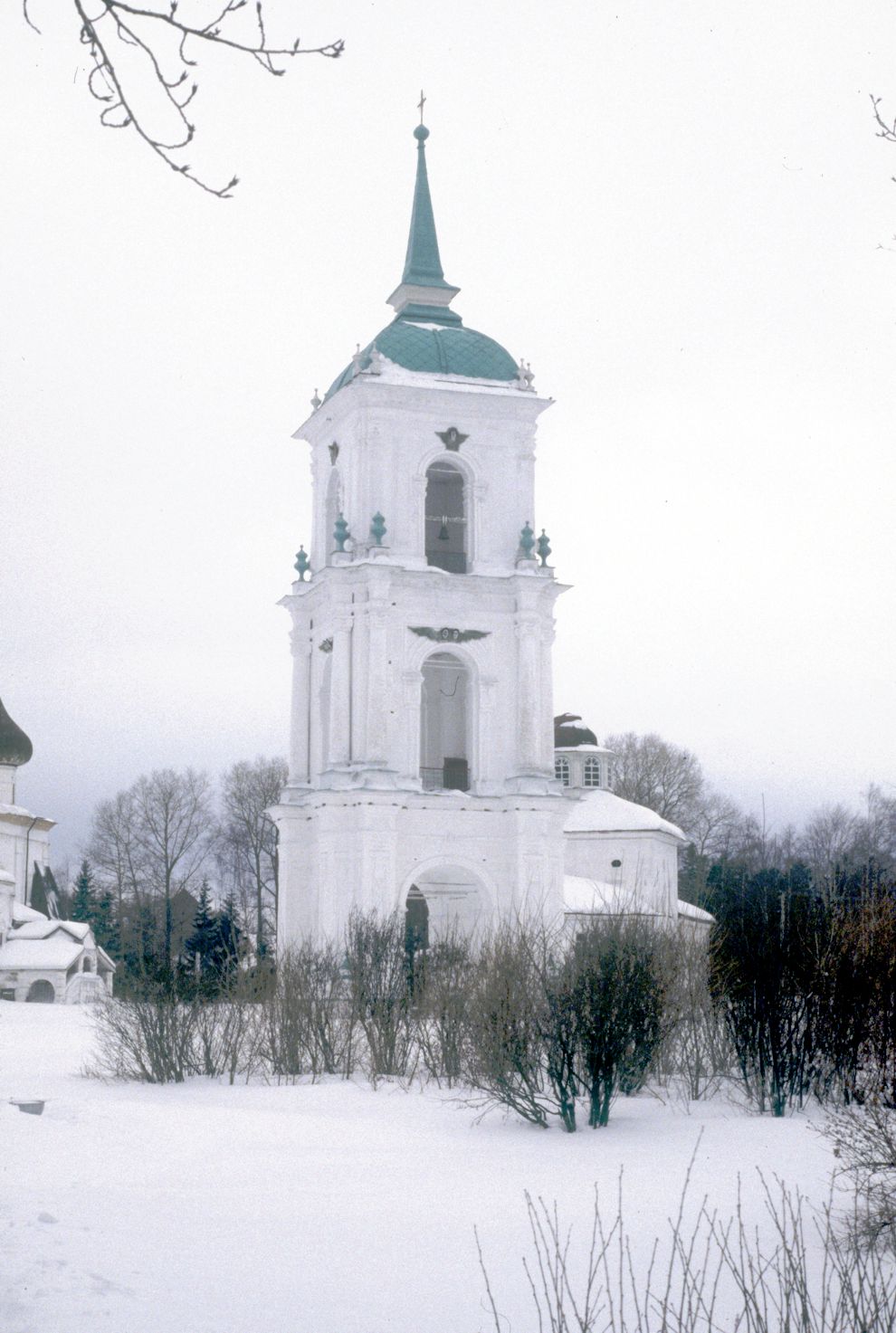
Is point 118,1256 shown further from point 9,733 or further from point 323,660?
point 9,733

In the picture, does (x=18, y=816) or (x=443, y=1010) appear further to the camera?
(x=18, y=816)

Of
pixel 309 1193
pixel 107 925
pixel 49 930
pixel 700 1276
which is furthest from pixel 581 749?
pixel 700 1276

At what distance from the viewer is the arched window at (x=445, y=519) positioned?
33094 millimetres

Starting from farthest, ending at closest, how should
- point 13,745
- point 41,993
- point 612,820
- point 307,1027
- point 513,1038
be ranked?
point 13,745 → point 612,820 → point 41,993 → point 307,1027 → point 513,1038

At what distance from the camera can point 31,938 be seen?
146 ft

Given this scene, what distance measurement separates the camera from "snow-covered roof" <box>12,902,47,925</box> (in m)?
47.2

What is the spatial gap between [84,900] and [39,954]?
748 inches

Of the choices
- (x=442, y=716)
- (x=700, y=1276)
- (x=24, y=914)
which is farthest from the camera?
(x=24, y=914)

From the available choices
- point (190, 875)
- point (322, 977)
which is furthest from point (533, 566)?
point (190, 875)

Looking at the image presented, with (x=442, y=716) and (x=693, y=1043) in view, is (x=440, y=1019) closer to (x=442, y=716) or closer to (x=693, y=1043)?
(x=693, y=1043)

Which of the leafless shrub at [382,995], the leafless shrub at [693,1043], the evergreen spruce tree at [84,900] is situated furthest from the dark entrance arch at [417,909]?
the evergreen spruce tree at [84,900]

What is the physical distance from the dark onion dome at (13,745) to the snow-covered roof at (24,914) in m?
5.67

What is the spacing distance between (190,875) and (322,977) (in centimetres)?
4171

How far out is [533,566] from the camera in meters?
32.6
